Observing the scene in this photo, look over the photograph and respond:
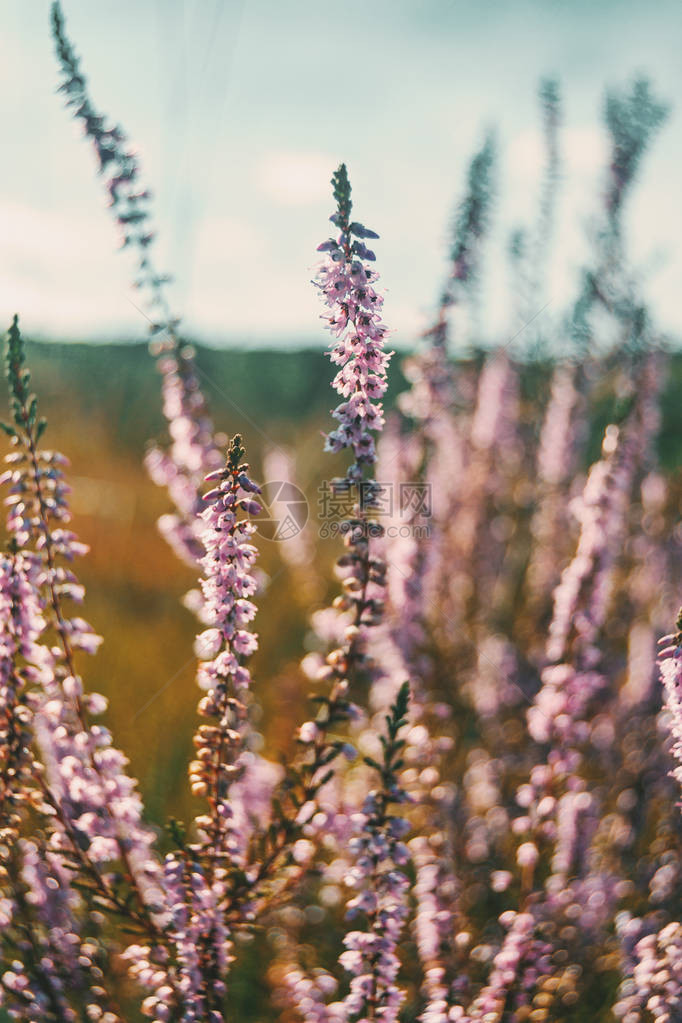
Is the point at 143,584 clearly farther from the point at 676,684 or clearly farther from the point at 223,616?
the point at 676,684

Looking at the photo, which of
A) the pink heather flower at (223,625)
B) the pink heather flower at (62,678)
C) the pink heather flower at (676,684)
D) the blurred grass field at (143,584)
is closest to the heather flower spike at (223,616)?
the pink heather flower at (223,625)

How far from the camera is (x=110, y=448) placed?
16188 mm

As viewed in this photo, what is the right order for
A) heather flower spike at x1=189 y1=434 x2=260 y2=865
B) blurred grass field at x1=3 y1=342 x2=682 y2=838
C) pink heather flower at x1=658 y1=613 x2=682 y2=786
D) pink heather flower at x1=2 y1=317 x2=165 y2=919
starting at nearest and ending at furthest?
pink heather flower at x1=658 y1=613 x2=682 y2=786
heather flower spike at x1=189 y1=434 x2=260 y2=865
pink heather flower at x1=2 y1=317 x2=165 y2=919
blurred grass field at x1=3 y1=342 x2=682 y2=838

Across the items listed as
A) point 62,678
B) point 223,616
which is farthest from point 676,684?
point 62,678

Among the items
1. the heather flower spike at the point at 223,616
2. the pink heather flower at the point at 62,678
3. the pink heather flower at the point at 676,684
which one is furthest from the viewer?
the pink heather flower at the point at 62,678

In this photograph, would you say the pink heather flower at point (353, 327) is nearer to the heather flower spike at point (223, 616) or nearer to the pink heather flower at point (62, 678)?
the heather flower spike at point (223, 616)

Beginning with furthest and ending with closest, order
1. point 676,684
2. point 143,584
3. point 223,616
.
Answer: point 143,584 < point 223,616 < point 676,684

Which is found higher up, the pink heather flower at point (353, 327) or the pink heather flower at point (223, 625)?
the pink heather flower at point (353, 327)

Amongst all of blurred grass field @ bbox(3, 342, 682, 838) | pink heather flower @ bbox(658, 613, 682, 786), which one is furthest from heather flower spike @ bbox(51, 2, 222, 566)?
pink heather flower @ bbox(658, 613, 682, 786)

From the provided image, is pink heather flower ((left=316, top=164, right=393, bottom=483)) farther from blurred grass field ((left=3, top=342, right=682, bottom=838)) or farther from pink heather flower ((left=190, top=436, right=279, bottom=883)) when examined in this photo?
blurred grass field ((left=3, top=342, right=682, bottom=838))

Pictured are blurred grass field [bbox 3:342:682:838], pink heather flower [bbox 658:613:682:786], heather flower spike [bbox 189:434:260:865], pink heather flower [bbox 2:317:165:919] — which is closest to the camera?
pink heather flower [bbox 658:613:682:786]

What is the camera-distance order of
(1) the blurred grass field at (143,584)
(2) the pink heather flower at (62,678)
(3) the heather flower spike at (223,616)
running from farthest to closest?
(1) the blurred grass field at (143,584), (2) the pink heather flower at (62,678), (3) the heather flower spike at (223,616)

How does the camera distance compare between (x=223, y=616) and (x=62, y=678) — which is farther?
(x=62, y=678)

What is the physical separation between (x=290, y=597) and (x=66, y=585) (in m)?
6.29
